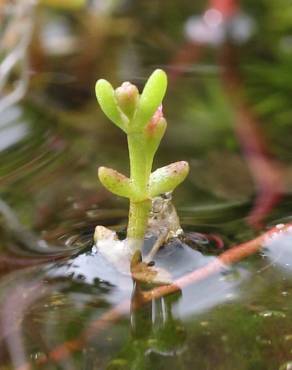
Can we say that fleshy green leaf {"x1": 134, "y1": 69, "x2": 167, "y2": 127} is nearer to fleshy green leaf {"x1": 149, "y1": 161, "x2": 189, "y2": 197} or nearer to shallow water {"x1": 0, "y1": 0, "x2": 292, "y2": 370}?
fleshy green leaf {"x1": 149, "y1": 161, "x2": 189, "y2": 197}

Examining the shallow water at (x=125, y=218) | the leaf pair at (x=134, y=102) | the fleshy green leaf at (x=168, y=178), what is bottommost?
the shallow water at (x=125, y=218)

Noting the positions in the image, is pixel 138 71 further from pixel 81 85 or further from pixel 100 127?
pixel 100 127

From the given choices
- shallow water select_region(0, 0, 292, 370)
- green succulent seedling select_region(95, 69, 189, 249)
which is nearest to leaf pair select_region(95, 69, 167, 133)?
green succulent seedling select_region(95, 69, 189, 249)

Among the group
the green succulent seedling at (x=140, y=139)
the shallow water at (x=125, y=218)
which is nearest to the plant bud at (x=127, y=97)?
the green succulent seedling at (x=140, y=139)

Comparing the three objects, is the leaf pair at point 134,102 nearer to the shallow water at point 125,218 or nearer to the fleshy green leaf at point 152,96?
the fleshy green leaf at point 152,96

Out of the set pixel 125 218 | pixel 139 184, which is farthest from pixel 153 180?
pixel 125 218

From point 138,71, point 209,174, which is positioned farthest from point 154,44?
point 209,174

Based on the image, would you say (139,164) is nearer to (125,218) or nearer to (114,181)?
(114,181)
